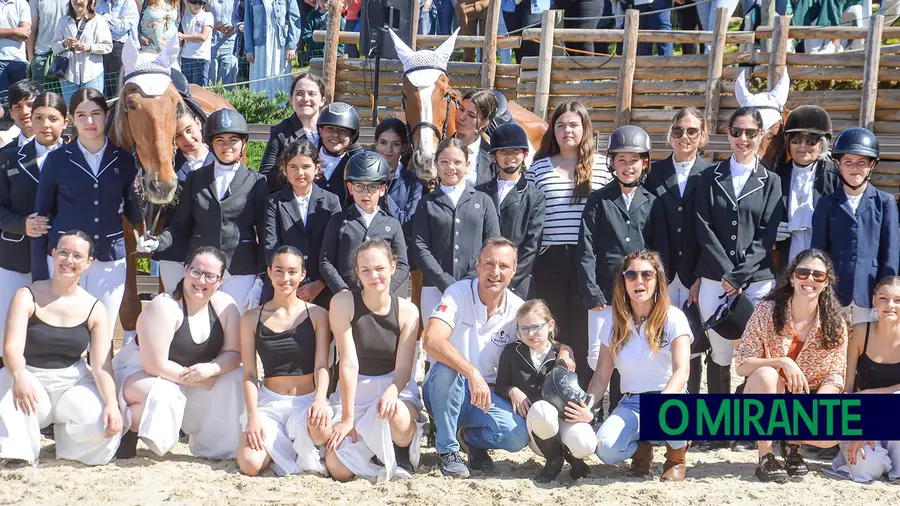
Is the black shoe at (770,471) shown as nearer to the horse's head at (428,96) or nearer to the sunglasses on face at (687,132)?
the sunglasses on face at (687,132)

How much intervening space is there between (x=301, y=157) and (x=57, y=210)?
133 cm

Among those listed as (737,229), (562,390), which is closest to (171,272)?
(562,390)

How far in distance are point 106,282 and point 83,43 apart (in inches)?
175

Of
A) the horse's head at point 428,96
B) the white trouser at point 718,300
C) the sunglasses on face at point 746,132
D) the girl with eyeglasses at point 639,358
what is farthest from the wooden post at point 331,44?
the girl with eyeglasses at point 639,358

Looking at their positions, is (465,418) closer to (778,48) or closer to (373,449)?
(373,449)

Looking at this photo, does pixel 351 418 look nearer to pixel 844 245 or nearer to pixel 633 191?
pixel 633 191

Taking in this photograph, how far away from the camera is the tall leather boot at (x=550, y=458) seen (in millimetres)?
4949

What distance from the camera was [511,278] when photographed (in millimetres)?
5422

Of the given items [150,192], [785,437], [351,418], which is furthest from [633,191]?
[150,192]

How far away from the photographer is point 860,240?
544 cm

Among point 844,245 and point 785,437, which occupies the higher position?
point 844,245

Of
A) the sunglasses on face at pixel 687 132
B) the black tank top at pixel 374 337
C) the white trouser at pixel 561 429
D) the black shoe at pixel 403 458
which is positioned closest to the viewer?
Answer: the white trouser at pixel 561 429

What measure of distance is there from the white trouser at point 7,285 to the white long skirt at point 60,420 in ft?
2.15

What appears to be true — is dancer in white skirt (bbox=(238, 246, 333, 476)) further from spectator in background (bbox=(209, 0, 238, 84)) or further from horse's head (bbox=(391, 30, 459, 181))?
spectator in background (bbox=(209, 0, 238, 84))
